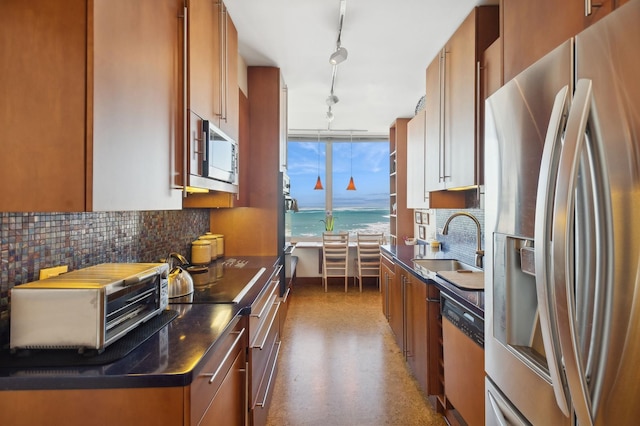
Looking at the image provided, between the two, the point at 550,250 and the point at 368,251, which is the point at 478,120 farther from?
the point at 368,251

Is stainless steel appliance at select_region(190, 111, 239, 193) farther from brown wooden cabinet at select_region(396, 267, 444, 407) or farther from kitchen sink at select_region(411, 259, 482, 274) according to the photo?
kitchen sink at select_region(411, 259, 482, 274)

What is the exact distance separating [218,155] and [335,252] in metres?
3.74

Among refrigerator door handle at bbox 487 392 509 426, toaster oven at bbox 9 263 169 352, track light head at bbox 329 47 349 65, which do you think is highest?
track light head at bbox 329 47 349 65

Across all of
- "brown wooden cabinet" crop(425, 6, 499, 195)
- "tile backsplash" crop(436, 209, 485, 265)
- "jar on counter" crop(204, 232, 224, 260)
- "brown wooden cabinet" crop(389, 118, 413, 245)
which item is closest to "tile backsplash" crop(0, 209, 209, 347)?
"jar on counter" crop(204, 232, 224, 260)

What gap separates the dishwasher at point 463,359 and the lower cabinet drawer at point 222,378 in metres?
1.07

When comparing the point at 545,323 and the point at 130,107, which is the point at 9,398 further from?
the point at 545,323

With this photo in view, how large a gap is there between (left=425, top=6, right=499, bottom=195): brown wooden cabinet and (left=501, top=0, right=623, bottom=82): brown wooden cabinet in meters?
0.72

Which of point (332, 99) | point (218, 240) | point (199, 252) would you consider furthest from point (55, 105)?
point (332, 99)

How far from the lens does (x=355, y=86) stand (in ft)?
12.0

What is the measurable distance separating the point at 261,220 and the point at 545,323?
8.31ft

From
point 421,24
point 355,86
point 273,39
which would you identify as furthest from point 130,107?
point 355,86

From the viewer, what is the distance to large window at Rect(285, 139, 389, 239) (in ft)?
20.3

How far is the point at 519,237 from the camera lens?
103cm

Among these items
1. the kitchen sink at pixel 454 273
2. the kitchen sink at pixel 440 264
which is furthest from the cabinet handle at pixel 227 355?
the kitchen sink at pixel 440 264
